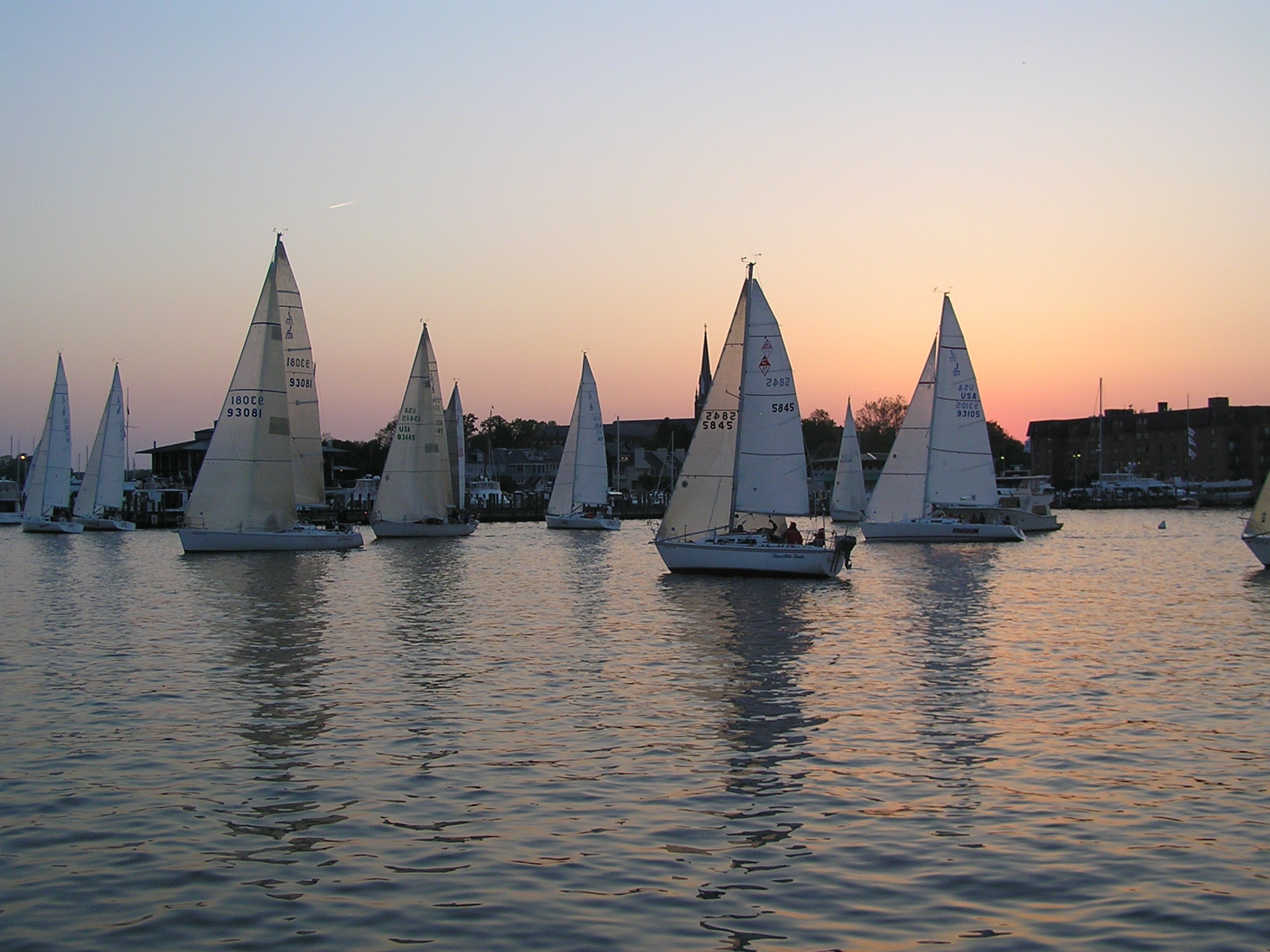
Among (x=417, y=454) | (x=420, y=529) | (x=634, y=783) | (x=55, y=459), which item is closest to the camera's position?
(x=634, y=783)

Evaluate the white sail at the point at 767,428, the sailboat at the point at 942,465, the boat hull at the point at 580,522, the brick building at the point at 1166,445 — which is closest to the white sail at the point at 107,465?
the boat hull at the point at 580,522

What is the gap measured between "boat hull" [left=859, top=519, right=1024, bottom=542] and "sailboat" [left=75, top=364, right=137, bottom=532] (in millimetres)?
47150

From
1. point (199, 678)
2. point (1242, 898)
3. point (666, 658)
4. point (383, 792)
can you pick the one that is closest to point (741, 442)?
point (666, 658)

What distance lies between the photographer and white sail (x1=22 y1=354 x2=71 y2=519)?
7688 cm

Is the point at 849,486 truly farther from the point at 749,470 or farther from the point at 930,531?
the point at 749,470

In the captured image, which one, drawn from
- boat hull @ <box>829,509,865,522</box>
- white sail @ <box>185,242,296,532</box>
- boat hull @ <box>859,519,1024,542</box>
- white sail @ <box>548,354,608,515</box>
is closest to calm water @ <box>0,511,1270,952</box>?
white sail @ <box>185,242,296,532</box>

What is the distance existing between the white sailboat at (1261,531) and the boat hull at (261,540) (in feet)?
113

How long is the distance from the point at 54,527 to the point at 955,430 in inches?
2129

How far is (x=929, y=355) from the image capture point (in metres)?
63.3

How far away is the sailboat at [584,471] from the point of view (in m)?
77.9

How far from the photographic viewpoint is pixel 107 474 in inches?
3132

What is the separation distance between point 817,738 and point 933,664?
24.0ft

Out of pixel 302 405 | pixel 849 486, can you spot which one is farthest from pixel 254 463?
pixel 849 486

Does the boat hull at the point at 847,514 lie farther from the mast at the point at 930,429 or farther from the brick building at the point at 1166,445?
the brick building at the point at 1166,445
